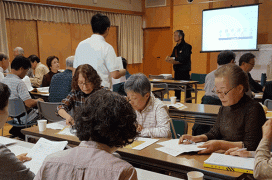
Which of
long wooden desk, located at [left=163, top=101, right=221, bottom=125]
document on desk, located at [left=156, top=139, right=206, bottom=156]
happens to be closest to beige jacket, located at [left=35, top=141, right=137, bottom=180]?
document on desk, located at [left=156, top=139, right=206, bottom=156]

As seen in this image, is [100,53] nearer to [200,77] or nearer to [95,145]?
[95,145]

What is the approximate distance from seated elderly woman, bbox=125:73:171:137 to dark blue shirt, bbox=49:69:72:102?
66.1 inches

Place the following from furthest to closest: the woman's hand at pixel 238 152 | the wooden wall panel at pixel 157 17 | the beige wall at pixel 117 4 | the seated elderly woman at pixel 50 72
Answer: the wooden wall panel at pixel 157 17, the beige wall at pixel 117 4, the seated elderly woman at pixel 50 72, the woman's hand at pixel 238 152

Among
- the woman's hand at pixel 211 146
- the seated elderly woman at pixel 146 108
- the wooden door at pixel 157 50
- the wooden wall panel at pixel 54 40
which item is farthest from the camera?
the wooden door at pixel 157 50

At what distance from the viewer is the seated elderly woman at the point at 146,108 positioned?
7.38ft

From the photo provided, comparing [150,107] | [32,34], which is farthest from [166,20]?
[150,107]

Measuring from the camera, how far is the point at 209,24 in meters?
8.43

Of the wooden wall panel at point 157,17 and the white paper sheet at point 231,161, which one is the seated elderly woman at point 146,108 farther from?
the wooden wall panel at point 157,17

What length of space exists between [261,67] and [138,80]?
6.85 metres

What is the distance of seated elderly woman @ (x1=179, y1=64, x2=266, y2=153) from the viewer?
1.81 meters

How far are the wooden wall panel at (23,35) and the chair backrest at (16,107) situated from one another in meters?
4.15

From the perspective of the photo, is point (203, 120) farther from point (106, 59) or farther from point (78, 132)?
point (78, 132)

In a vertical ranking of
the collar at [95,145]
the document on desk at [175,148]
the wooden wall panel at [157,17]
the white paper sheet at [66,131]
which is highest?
the wooden wall panel at [157,17]

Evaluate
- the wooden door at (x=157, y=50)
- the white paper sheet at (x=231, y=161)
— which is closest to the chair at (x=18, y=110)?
the white paper sheet at (x=231, y=161)
